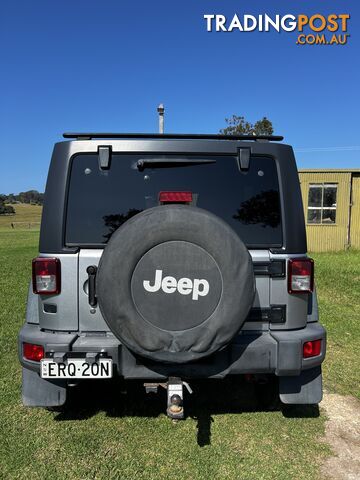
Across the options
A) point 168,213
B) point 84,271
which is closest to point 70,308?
point 84,271

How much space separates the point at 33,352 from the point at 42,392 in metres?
0.37

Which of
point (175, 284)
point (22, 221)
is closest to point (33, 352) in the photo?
point (175, 284)

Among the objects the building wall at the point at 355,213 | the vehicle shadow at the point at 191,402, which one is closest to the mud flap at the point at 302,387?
the vehicle shadow at the point at 191,402

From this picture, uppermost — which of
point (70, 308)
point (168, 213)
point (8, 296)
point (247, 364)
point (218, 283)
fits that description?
point (168, 213)

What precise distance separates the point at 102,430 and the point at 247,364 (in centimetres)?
125

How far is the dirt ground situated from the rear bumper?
63 centimetres

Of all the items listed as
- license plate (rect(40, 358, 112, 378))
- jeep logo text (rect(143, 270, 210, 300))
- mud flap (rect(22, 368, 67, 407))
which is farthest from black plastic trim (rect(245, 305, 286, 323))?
mud flap (rect(22, 368, 67, 407))

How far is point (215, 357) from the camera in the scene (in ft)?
8.65

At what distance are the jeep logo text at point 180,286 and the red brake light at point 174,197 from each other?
0.56 meters

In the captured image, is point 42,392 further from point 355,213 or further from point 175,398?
point 355,213

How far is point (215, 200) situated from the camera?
2.86m

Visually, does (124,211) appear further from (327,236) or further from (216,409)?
(327,236)

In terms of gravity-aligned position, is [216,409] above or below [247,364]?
below

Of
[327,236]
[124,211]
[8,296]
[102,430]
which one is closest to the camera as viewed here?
[124,211]
